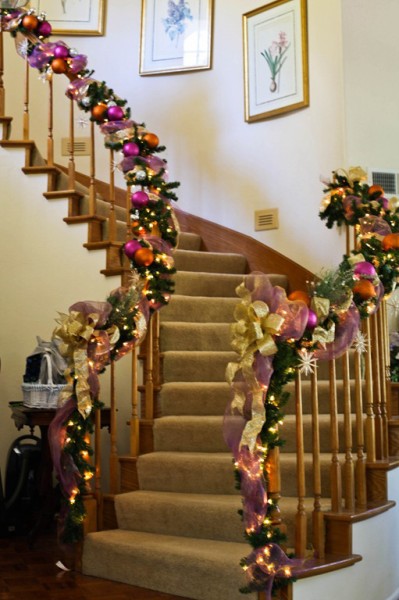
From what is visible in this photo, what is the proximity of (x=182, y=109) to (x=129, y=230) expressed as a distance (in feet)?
6.29

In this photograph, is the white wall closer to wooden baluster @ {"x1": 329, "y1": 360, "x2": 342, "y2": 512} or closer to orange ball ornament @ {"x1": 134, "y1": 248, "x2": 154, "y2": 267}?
orange ball ornament @ {"x1": 134, "y1": 248, "x2": 154, "y2": 267}

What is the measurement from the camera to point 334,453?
11.6 feet

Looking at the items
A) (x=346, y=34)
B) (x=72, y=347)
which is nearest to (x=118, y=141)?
(x=72, y=347)

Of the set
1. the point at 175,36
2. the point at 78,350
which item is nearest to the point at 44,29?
the point at 175,36

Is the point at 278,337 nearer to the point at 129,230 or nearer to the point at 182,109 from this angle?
the point at 129,230

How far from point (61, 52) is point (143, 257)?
1.53m

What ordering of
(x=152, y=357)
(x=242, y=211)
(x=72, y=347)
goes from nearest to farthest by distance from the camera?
(x=72, y=347)
(x=152, y=357)
(x=242, y=211)

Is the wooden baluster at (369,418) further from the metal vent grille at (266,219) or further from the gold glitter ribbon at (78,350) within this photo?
the metal vent grille at (266,219)

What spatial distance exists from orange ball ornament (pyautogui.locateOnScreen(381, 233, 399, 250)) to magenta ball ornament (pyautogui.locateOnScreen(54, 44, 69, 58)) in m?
2.23

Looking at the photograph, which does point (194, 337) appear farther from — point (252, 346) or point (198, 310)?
point (252, 346)

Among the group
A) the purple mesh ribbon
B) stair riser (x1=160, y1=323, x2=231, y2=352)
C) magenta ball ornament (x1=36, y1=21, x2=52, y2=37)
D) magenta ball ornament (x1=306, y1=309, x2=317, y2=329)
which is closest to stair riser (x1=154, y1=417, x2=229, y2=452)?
stair riser (x1=160, y1=323, x2=231, y2=352)

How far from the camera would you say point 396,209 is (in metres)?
4.78

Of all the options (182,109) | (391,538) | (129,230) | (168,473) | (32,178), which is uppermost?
(182,109)

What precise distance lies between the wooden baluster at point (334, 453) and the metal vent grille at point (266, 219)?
261 centimetres
